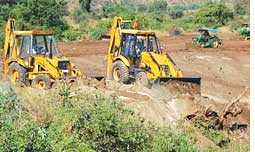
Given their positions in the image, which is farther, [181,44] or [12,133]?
[181,44]

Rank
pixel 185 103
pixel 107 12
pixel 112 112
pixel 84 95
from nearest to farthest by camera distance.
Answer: pixel 112 112 → pixel 84 95 → pixel 185 103 → pixel 107 12

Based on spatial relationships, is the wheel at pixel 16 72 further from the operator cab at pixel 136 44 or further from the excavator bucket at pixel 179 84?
the excavator bucket at pixel 179 84

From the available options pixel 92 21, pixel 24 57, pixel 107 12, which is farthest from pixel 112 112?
pixel 107 12

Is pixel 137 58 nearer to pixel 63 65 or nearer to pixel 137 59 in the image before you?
pixel 137 59

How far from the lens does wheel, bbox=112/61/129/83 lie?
19.4 meters

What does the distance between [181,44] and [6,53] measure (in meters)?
23.4

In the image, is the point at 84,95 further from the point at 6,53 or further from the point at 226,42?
the point at 226,42

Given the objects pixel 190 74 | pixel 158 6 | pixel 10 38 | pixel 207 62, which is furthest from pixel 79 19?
pixel 10 38

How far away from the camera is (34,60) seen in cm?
1892

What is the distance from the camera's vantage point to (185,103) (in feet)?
49.8

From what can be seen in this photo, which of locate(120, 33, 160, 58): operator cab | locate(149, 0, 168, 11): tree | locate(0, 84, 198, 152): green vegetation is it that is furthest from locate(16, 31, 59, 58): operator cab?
locate(149, 0, 168, 11): tree

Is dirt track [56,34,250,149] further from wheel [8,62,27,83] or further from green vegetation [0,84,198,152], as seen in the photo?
wheel [8,62,27,83]

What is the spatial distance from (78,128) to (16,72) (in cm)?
912
